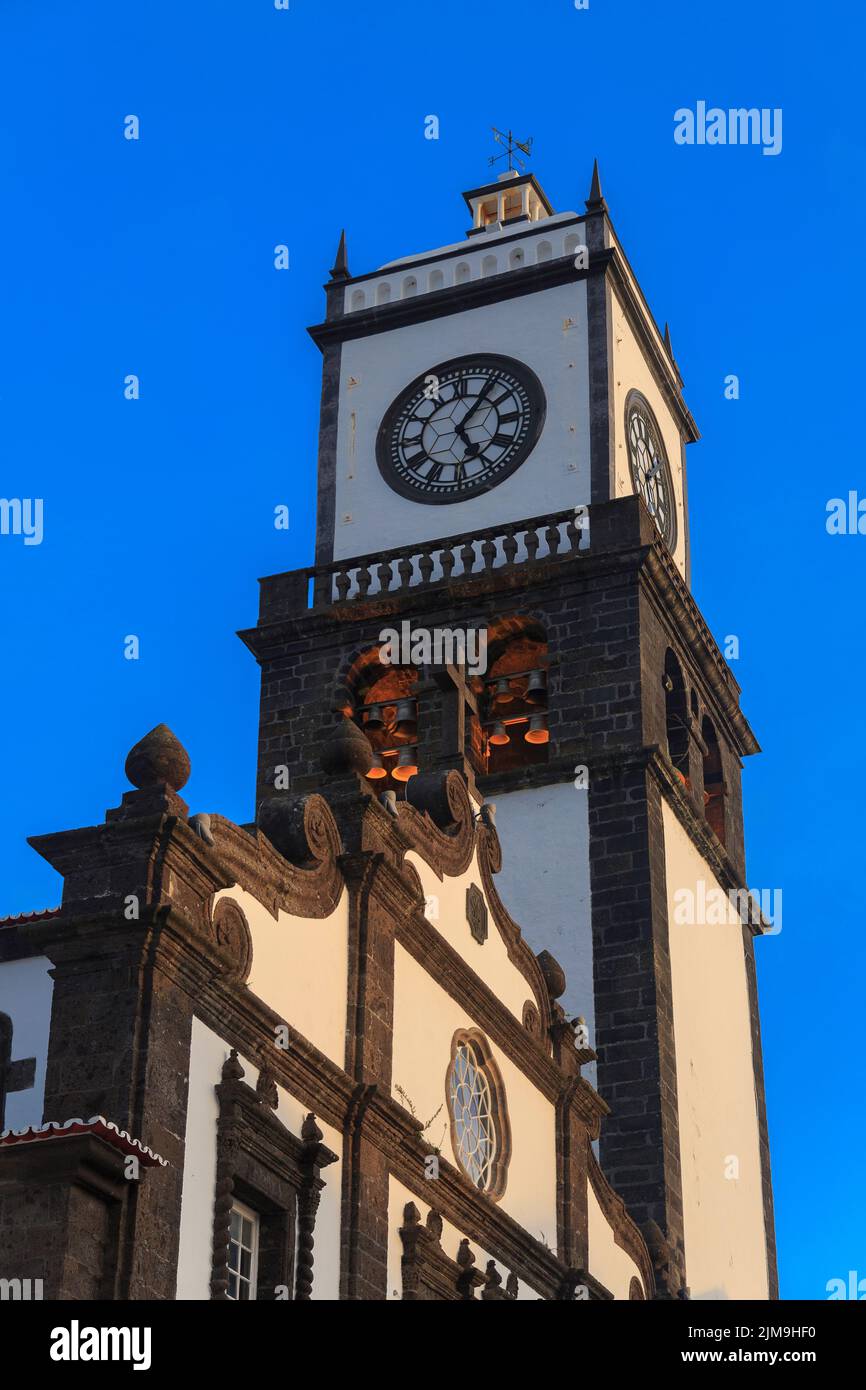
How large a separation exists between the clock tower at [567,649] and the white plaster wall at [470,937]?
3153 millimetres

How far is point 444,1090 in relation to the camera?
2322cm

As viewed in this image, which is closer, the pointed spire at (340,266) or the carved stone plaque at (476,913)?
the carved stone plaque at (476,913)

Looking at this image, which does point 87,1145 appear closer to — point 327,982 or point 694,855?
point 327,982

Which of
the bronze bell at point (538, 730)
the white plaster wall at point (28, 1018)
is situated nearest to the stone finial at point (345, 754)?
the white plaster wall at point (28, 1018)

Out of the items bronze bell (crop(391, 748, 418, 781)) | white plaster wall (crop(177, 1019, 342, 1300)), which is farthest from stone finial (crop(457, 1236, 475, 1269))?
bronze bell (crop(391, 748, 418, 781))

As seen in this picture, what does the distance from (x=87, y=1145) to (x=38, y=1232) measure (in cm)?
65

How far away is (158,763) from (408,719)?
16130mm

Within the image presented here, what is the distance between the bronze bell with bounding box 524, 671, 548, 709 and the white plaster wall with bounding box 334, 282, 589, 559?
2.97 metres

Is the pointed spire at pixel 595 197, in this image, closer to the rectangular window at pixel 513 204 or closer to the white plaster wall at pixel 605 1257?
the rectangular window at pixel 513 204

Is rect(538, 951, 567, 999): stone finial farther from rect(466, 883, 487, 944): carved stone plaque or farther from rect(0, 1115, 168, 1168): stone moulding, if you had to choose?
rect(0, 1115, 168, 1168): stone moulding

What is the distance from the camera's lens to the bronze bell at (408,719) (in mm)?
34531

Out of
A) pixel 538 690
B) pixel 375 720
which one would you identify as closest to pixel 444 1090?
pixel 538 690

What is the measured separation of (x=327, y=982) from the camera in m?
21.0
